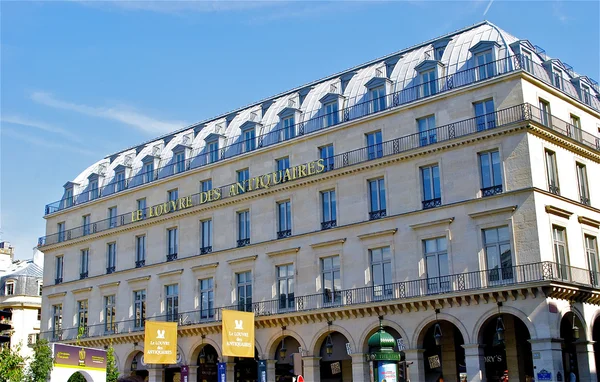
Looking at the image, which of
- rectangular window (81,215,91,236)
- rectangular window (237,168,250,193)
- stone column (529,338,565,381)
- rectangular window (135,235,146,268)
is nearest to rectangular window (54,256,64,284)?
rectangular window (81,215,91,236)

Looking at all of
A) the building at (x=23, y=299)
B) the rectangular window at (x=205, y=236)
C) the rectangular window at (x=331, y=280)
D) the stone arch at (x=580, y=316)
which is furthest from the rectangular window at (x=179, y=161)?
the stone arch at (x=580, y=316)

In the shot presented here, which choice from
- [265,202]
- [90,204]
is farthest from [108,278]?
[265,202]

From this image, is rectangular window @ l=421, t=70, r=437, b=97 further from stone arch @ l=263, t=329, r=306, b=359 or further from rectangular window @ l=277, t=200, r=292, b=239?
stone arch @ l=263, t=329, r=306, b=359

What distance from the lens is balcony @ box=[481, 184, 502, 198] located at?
3875 centimetres

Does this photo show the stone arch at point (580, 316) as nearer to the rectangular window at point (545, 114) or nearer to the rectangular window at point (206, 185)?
the rectangular window at point (545, 114)

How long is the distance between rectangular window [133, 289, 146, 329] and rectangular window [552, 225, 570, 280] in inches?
1118

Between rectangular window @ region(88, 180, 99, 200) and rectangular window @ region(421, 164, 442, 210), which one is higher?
rectangular window @ region(88, 180, 99, 200)

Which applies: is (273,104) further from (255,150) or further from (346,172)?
(346,172)

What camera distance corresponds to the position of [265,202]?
48.4 metres

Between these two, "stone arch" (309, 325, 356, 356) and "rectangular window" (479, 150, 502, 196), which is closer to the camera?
"rectangular window" (479, 150, 502, 196)

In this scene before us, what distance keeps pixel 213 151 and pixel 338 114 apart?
10593 millimetres

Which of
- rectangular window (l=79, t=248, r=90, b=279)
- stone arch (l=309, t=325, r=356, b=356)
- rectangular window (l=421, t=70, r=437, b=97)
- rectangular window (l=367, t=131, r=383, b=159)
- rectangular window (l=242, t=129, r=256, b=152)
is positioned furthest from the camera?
rectangular window (l=79, t=248, r=90, b=279)

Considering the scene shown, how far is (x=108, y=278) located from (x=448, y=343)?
26813mm

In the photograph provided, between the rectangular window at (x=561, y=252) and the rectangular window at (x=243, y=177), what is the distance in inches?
772
